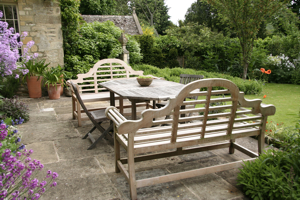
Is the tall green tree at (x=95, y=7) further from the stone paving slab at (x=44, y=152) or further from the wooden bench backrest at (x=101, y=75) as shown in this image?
the stone paving slab at (x=44, y=152)

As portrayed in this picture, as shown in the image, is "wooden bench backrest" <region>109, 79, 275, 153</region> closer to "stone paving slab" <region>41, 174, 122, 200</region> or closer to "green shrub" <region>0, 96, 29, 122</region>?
"stone paving slab" <region>41, 174, 122, 200</region>

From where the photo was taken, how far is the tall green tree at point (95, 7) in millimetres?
20766

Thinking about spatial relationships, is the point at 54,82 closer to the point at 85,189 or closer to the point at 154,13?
the point at 85,189

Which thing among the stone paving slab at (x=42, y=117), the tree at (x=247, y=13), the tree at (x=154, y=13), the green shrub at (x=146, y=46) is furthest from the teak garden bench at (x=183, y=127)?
the tree at (x=154, y=13)

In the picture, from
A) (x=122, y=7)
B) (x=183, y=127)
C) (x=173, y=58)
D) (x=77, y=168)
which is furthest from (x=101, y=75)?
(x=122, y=7)

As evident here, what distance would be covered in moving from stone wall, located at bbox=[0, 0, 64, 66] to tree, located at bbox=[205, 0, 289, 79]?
576 cm

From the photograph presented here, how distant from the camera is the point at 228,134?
2504mm

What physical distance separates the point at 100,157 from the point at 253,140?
231cm

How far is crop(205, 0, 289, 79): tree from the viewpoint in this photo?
8.21 m

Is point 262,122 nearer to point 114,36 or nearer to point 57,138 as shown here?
point 57,138

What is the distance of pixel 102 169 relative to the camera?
2.77 metres

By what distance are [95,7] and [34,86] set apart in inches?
644

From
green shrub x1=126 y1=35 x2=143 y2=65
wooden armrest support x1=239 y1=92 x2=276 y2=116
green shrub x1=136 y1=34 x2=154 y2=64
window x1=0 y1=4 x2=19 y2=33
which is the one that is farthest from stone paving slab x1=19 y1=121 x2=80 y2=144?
green shrub x1=136 y1=34 x2=154 y2=64

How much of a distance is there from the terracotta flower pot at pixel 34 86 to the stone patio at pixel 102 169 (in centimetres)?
281
